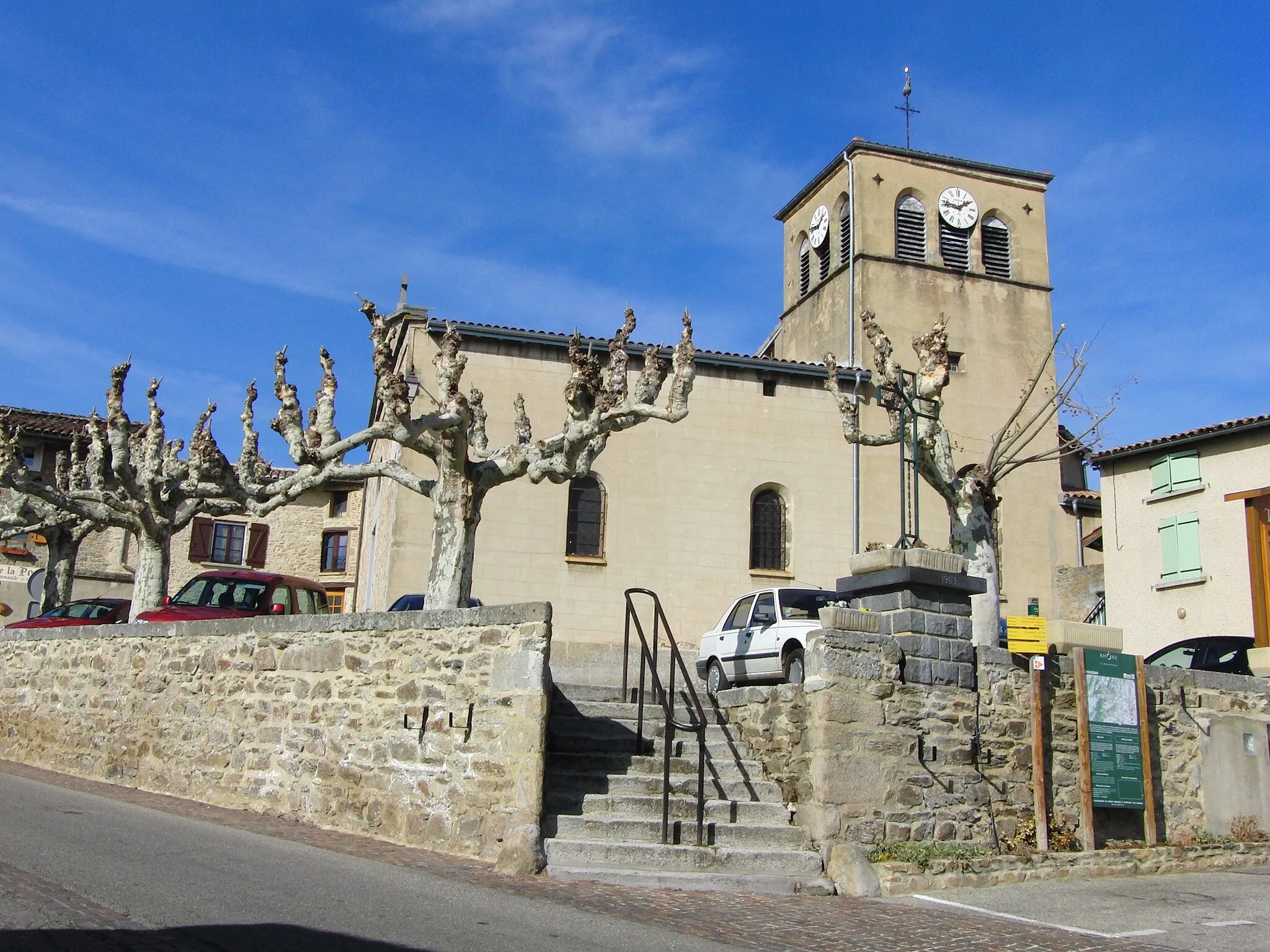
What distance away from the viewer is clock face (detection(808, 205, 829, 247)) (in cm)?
2695

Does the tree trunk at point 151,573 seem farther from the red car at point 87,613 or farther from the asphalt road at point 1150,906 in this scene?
the asphalt road at point 1150,906

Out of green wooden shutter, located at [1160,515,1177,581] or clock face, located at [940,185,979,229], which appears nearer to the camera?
green wooden shutter, located at [1160,515,1177,581]

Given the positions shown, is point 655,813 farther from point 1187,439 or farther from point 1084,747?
point 1187,439

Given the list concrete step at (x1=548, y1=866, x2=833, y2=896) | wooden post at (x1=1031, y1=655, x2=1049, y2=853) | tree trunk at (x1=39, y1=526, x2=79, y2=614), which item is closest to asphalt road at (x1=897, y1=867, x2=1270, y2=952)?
wooden post at (x1=1031, y1=655, x2=1049, y2=853)

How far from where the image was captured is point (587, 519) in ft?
69.7

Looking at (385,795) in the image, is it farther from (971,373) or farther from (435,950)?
(971,373)

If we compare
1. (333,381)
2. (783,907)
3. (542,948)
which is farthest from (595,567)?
(542,948)

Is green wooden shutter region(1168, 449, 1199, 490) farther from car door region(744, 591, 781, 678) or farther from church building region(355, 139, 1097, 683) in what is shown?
car door region(744, 591, 781, 678)

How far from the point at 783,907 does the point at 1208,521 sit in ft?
54.3

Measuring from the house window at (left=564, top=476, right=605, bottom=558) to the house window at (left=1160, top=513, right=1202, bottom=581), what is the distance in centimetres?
1059

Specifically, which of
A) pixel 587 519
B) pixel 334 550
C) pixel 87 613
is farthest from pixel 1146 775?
pixel 334 550

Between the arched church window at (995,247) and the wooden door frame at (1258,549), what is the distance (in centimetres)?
831

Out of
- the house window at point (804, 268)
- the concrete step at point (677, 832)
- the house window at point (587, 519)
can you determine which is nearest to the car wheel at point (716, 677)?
the concrete step at point (677, 832)

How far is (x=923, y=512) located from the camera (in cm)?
2266
